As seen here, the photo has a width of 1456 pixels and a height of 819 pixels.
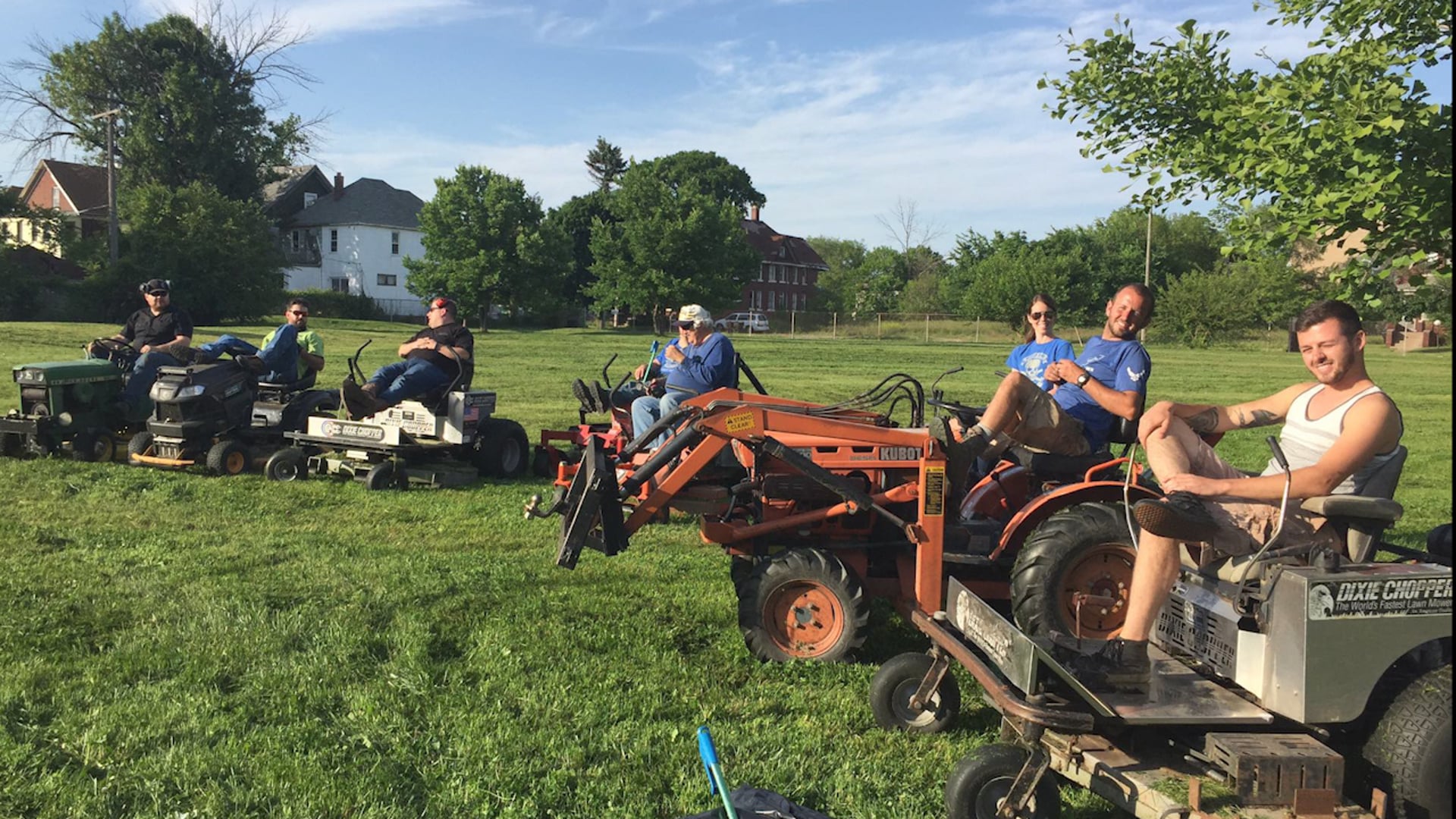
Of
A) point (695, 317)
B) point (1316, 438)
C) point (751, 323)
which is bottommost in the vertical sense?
point (1316, 438)

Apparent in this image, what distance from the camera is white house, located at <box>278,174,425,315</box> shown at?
212 feet

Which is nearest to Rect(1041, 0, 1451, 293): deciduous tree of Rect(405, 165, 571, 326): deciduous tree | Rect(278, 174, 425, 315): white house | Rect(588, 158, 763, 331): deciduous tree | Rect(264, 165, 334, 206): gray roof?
Rect(405, 165, 571, 326): deciduous tree

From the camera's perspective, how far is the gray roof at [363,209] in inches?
2559

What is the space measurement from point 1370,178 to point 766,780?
4581 millimetres

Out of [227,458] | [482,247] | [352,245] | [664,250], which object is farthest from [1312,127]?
[352,245]

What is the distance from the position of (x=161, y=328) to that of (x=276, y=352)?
1426mm

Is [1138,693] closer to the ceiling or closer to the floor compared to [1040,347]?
closer to the floor

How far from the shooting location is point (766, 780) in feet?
12.7

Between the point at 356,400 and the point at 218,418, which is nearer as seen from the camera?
the point at 356,400

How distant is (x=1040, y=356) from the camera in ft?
21.7

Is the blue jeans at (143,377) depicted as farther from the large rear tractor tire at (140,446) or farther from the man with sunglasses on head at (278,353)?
the large rear tractor tire at (140,446)

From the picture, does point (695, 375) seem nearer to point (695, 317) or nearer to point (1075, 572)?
point (695, 317)

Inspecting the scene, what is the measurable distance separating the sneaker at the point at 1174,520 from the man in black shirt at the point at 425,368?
7269 millimetres

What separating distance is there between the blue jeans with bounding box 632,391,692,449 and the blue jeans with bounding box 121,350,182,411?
5.03 meters
